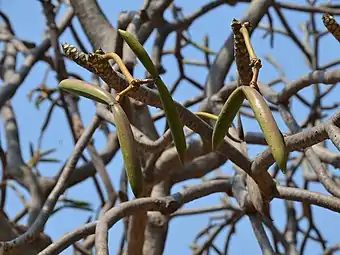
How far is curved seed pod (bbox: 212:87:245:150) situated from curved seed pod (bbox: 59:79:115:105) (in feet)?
0.28

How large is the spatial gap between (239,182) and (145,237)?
218mm

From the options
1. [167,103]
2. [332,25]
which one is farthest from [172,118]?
[332,25]

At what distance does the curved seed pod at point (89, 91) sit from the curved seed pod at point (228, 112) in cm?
9

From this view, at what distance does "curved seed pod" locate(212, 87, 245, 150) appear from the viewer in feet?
1.58

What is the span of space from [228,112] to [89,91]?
0.11 m

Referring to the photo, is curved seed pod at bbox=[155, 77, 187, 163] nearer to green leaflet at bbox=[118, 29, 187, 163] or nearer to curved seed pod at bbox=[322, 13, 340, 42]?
green leaflet at bbox=[118, 29, 187, 163]

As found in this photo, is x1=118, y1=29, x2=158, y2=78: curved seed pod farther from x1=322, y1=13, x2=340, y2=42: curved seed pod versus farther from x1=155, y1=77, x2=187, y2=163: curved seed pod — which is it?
x1=322, y1=13, x2=340, y2=42: curved seed pod

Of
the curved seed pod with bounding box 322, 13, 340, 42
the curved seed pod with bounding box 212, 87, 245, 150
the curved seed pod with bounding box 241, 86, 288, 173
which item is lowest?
the curved seed pod with bounding box 241, 86, 288, 173

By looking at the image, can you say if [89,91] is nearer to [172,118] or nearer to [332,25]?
[172,118]

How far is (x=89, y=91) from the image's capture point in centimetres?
49

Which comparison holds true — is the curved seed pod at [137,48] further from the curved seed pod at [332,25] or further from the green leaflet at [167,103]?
the curved seed pod at [332,25]

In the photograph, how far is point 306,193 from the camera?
0.73m

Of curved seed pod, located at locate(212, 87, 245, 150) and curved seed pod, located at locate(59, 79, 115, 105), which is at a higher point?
curved seed pod, located at locate(59, 79, 115, 105)

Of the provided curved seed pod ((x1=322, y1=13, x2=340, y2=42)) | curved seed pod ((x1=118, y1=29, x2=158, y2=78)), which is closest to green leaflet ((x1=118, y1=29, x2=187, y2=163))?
curved seed pod ((x1=118, y1=29, x2=158, y2=78))
